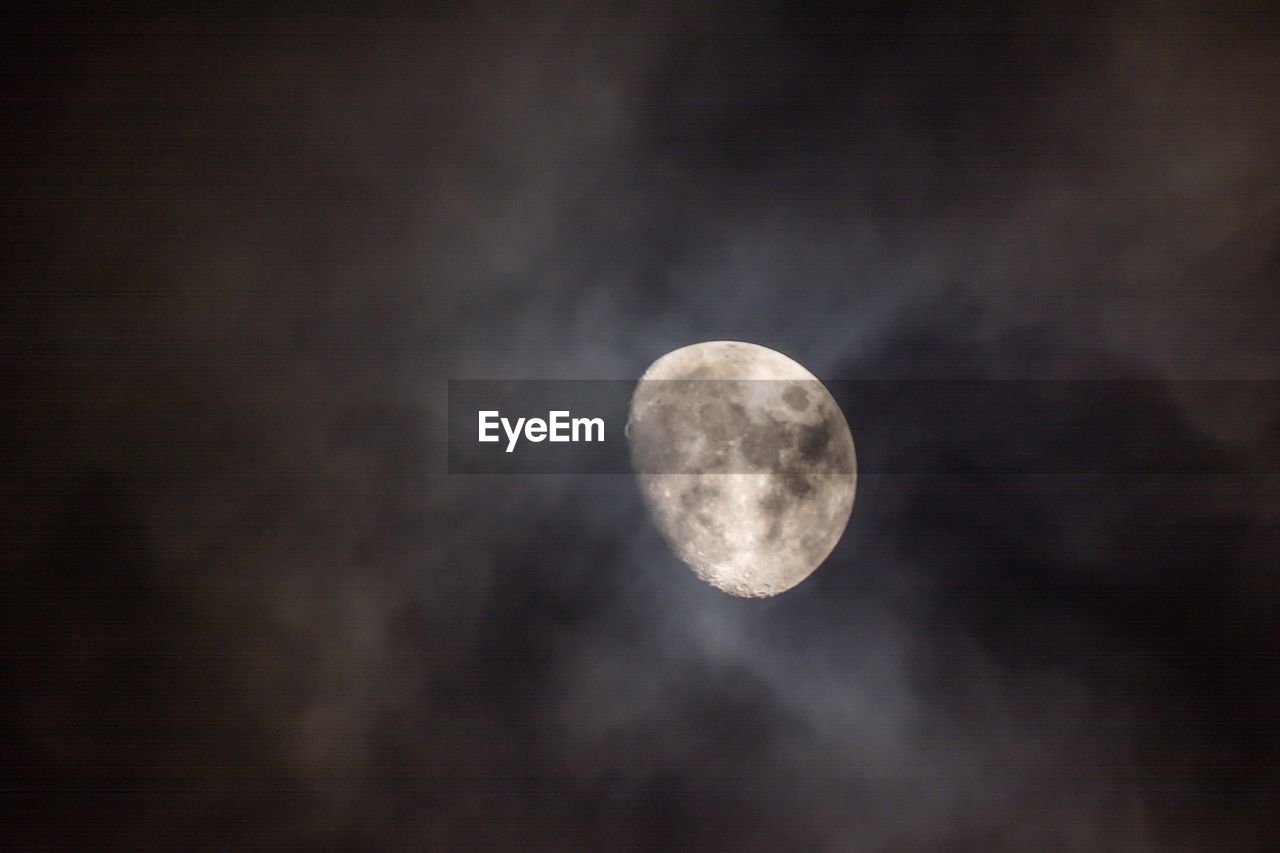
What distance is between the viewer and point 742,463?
57.6 feet

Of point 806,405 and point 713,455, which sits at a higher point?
point 806,405

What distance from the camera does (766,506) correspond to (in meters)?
18.1

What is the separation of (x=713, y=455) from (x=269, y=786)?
2542 cm

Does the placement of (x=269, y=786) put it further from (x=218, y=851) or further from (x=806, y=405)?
(x=806, y=405)

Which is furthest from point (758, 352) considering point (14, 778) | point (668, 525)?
point (14, 778)

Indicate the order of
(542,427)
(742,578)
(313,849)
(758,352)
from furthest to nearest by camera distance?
(313,849)
(758,352)
(742,578)
(542,427)

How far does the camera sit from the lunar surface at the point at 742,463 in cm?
1778

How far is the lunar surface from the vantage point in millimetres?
17781

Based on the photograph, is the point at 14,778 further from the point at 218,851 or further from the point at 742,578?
the point at 742,578

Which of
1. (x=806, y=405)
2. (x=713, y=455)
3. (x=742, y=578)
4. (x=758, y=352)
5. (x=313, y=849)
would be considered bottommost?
(x=313, y=849)

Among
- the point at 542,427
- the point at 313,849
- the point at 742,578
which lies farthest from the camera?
the point at 313,849

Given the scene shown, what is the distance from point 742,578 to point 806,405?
5.97 metres

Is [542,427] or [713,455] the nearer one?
[542,427]

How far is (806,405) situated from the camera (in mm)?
18594
